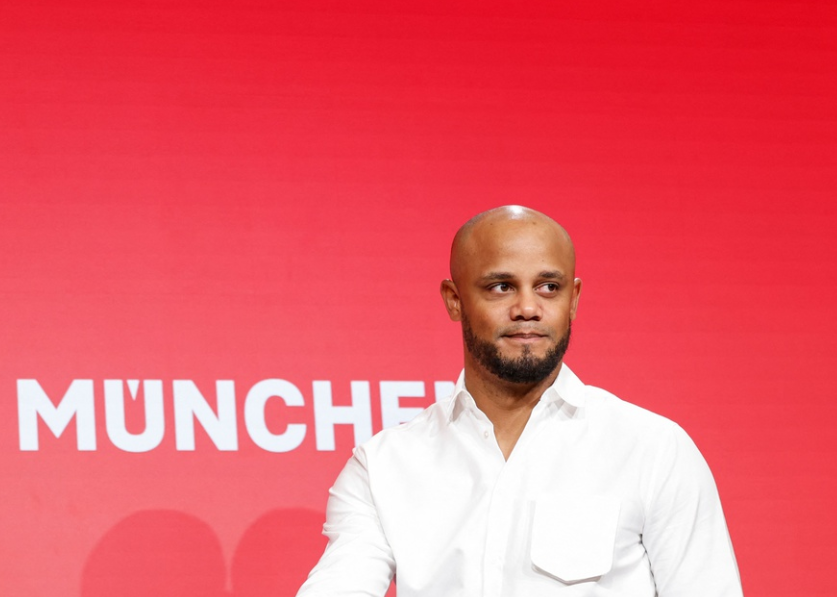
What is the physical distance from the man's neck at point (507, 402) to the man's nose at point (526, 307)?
149 millimetres

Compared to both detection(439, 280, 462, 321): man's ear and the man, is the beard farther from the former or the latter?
detection(439, 280, 462, 321): man's ear

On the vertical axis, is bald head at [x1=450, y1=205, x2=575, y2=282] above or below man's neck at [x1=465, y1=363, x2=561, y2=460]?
above

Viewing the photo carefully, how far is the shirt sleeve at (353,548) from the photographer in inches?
87.5

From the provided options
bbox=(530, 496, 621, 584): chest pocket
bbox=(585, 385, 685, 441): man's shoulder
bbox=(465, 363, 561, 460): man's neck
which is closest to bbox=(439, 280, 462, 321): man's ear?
bbox=(465, 363, 561, 460): man's neck

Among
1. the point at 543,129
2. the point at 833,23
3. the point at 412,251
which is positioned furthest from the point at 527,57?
the point at 833,23

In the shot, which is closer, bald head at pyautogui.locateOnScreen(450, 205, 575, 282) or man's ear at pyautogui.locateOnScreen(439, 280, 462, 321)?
bald head at pyautogui.locateOnScreen(450, 205, 575, 282)

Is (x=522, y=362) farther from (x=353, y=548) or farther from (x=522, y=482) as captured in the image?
(x=353, y=548)

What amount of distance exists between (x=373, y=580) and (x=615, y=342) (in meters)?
1.09

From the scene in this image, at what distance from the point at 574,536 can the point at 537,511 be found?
0.09 meters

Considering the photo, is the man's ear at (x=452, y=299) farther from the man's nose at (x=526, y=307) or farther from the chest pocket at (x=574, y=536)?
the chest pocket at (x=574, y=536)

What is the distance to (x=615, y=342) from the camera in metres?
3.09

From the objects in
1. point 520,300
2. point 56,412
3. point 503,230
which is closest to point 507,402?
point 520,300

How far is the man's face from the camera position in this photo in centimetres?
225

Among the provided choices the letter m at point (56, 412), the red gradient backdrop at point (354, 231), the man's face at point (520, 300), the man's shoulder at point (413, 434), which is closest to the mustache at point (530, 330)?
the man's face at point (520, 300)
